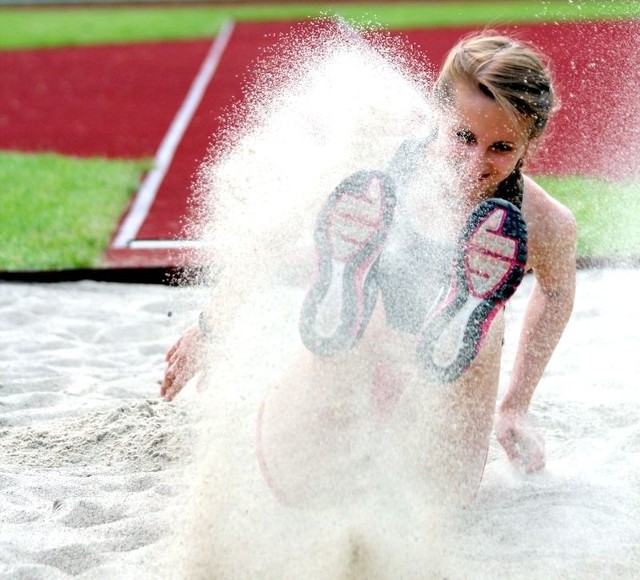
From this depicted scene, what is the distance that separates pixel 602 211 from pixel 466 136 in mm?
2618

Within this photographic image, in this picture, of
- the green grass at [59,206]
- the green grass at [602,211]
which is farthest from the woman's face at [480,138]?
the green grass at [59,206]

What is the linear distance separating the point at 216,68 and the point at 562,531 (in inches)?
295

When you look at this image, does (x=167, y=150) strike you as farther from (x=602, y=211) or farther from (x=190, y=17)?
(x=190, y=17)

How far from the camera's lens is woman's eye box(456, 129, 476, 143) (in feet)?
7.64

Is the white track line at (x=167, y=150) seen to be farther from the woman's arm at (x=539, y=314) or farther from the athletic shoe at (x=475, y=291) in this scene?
the athletic shoe at (x=475, y=291)

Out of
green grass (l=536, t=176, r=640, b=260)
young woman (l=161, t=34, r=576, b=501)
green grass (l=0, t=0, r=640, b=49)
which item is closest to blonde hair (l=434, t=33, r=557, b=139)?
young woman (l=161, t=34, r=576, b=501)

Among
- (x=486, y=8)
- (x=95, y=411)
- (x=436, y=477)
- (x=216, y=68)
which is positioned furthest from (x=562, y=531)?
(x=486, y=8)

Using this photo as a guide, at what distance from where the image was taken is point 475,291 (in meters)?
2.17

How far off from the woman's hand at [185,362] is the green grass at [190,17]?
856cm

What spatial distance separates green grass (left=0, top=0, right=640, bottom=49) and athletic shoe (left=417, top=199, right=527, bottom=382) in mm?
8494

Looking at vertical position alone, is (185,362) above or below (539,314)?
below

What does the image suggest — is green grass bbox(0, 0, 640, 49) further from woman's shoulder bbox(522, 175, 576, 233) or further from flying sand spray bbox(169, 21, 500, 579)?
woman's shoulder bbox(522, 175, 576, 233)

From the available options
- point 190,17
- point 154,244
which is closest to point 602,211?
point 154,244

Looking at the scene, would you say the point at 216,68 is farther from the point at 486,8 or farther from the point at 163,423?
the point at 163,423
